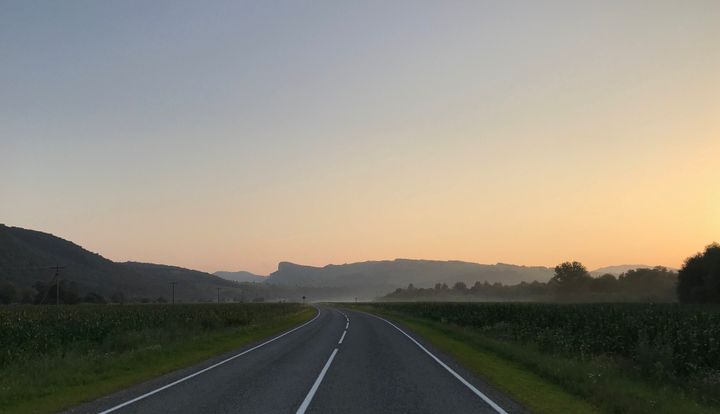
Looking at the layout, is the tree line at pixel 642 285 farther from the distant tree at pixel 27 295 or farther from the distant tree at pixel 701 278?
the distant tree at pixel 27 295

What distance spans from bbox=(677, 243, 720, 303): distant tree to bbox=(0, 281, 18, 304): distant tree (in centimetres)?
13133

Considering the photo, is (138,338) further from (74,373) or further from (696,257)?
(696,257)

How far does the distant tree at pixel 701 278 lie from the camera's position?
74375 millimetres

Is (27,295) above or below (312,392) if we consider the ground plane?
above

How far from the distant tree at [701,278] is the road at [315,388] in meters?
71.5

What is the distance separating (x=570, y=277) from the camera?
164 metres

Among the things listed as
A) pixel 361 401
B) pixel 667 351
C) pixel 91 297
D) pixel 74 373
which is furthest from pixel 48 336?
pixel 91 297

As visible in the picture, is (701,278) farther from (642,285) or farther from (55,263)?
(55,263)

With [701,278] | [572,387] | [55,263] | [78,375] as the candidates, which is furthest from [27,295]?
[572,387]

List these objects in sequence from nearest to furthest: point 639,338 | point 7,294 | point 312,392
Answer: point 312,392 < point 639,338 < point 7,294

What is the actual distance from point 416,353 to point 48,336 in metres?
18.7

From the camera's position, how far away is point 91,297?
441 feet

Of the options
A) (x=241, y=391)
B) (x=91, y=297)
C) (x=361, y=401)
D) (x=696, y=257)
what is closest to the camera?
(x=361, y=401)

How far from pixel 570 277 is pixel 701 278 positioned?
85.4 metres
